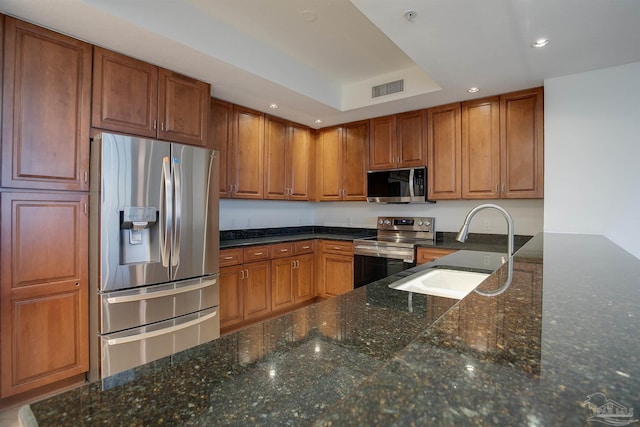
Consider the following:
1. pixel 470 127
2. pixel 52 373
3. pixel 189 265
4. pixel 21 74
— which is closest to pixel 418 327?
pixel 189 265

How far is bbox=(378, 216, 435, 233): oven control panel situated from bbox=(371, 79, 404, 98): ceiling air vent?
4.90 ft

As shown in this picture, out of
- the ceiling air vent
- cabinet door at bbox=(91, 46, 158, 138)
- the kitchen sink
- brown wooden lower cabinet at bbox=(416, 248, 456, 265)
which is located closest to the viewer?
the kitchen sink

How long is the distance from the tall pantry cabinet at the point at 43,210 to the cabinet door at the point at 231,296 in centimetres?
109

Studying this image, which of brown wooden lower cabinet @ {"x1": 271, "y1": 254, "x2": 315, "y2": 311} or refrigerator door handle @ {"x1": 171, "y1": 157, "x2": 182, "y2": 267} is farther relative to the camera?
brown wooden lower cabinet @ {"x1": 271, "y1": 254, "x2": 315, "y2": 311}

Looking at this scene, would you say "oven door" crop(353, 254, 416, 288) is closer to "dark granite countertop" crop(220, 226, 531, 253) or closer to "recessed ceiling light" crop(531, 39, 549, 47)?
"dark granite countertop" crop(220, 226, 531, 253)

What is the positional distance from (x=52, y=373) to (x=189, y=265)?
3.34 ft

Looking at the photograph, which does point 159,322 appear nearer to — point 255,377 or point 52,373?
point 52,373

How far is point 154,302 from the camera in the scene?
2.22 meters

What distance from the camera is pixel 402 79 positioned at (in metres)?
3.24

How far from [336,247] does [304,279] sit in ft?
1.82

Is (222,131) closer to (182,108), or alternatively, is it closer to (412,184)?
(182,108)

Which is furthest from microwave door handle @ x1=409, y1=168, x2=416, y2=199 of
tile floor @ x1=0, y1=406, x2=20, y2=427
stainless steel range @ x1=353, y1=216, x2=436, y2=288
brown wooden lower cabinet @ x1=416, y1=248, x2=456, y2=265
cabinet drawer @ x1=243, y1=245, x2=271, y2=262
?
tile floor @ x1=0, y1=406, x2=20, y2=427

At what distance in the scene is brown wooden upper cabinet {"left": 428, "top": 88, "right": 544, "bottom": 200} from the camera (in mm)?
2926

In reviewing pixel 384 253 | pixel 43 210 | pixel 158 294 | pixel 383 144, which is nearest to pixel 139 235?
pixel 158 294
